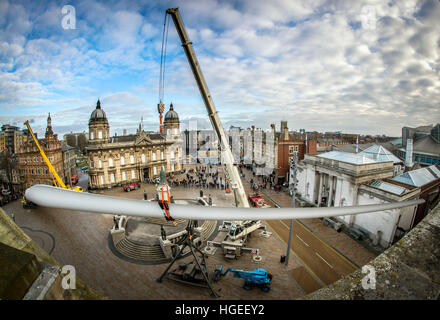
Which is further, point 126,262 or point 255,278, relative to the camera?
point 126,262

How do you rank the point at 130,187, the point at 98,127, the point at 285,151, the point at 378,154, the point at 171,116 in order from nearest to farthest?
the point at 378,154 < the point at 130,187 < the point at 285,151 < the point at 98,127 < the point at 171,116

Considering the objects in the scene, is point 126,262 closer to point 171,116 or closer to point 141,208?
point 141,208

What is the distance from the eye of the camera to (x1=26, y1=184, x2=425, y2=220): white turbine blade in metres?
2.65

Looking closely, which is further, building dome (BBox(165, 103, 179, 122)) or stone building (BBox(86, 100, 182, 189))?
building dome (BBox(165, 103, 179, 122))

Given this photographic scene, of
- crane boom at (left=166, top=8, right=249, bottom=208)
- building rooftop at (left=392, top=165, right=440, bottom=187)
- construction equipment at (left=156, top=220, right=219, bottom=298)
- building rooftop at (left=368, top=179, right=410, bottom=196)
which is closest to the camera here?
crane boom at (left=166, top=8, right=249, bottom=208)

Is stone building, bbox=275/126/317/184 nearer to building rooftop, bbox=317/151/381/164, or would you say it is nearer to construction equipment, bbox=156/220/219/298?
building rooftop, bbox=317/151/381/164

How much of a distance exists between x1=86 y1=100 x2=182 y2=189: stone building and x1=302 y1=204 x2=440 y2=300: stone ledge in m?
38.6

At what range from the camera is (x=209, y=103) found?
12.4 metres

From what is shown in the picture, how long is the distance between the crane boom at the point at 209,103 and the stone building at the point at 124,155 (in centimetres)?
2753

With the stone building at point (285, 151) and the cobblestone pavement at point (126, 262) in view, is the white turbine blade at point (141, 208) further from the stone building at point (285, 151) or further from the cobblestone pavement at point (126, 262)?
the stone building at point (285, 151)

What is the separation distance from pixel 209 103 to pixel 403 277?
37.5ft

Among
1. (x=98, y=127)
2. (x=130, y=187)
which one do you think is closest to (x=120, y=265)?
(x=130, y=187)

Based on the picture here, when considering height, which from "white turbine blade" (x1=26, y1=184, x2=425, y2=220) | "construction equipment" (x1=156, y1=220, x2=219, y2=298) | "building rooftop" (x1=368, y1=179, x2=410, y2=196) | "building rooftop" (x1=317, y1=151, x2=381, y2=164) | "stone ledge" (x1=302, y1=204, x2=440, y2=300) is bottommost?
"construction equipment" (x1=156, y1=220, x2=219, y2=298)

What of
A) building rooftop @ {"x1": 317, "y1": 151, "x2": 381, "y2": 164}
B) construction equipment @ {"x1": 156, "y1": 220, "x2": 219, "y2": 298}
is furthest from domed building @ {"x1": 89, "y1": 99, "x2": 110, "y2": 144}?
building rooftop @ {"x1": 317, "y1": 151, "x2": 381, "y2": 164}
